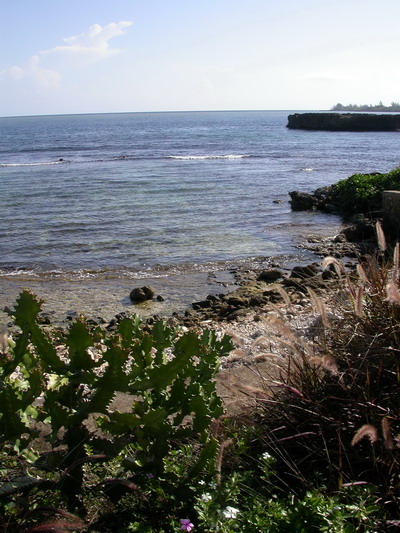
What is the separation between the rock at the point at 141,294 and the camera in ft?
34.8

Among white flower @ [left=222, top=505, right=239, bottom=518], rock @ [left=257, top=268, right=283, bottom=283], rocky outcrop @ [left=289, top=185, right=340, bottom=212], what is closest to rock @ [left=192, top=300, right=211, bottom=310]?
rock @ [left=257, top=268, right=283, bottom=283]

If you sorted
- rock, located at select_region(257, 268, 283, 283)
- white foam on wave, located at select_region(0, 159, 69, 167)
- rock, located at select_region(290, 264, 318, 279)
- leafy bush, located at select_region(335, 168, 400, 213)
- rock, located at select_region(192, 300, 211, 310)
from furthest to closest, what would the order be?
white foam on wave, located at select_region(0, 159, 69, 167) → leafy bush, located at select_region(335, 168, 400, 213) → rock, located at select_region(257, 268, 283, 283) → rock, located at select_region(290, 264, 318, 279) → rock, located at select_region(192, 300, 211, 310)

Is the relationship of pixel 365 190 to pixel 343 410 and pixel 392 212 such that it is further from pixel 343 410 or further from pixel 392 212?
pixel 343 410

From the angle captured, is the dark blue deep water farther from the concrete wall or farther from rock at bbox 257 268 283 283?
the concrete wall

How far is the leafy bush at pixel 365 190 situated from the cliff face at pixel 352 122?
68.9 meters

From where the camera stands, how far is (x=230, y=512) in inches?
108

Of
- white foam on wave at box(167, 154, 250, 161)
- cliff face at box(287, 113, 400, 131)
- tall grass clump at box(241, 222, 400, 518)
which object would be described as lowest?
tall grass clump at box(241, 222, 400, 518)

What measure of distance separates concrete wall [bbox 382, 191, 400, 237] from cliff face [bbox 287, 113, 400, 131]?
74.8 metres

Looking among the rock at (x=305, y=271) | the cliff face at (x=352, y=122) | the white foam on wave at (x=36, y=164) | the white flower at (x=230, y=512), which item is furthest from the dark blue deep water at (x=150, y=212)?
the cliff face at (x=352, y=122)

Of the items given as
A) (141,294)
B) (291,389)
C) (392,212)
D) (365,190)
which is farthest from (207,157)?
(291,389)

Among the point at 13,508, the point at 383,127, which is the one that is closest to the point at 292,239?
the point at 13,508

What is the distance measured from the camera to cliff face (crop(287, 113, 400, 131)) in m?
83.3

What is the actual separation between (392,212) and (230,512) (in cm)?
1215

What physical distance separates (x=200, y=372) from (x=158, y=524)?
2.90 feet
